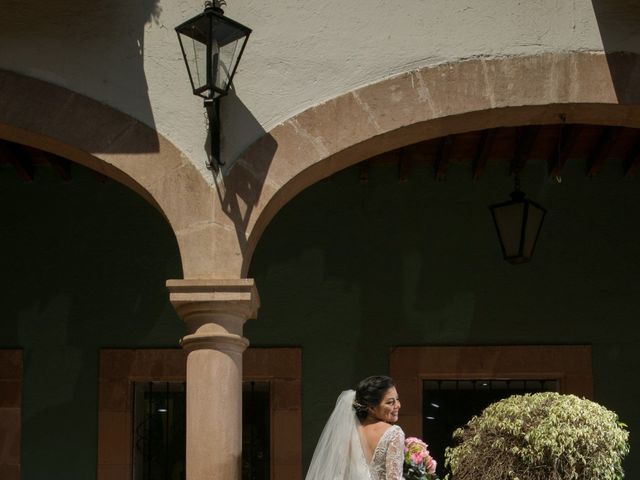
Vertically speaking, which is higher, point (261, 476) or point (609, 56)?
point (609, 56)

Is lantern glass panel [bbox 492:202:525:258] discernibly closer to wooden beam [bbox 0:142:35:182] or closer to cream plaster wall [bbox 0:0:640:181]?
cream plaster wall [bbox 0:0:640:181]

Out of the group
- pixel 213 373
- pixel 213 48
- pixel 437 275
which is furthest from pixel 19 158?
pixel 213 373

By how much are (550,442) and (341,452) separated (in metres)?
1.14

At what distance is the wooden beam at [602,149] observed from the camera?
855 centimetres

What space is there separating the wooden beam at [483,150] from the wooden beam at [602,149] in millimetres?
795

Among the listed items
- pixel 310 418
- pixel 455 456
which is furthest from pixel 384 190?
pixel 455 456

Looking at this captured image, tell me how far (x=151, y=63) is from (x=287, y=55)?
0.79m

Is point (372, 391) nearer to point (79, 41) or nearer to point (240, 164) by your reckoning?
point (240, 164)

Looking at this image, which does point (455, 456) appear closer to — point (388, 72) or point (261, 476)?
point (388, 72)

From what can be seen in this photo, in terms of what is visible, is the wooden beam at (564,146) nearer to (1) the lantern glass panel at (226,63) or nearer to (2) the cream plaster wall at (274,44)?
(2) the cream plaster wall at (274,44)

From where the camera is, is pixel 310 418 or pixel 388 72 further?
pixel 310 418

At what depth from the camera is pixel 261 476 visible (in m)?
9.10

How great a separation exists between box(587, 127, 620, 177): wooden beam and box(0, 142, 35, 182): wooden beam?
4216mm

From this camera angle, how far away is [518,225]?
8180mm
